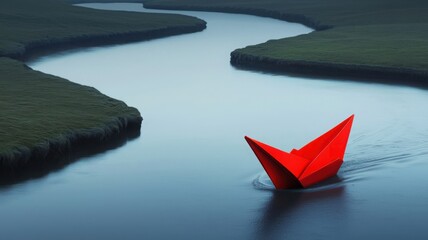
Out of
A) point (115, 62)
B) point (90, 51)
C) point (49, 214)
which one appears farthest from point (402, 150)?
point (90, 51)

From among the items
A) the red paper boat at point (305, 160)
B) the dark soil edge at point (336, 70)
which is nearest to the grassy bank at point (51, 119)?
the red paper boat at point (305, 160)

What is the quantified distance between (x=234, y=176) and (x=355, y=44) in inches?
1052

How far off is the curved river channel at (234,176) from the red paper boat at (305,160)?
26 cm

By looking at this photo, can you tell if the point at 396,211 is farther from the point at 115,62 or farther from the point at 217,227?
the point at 115,62

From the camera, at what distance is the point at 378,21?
62375mm

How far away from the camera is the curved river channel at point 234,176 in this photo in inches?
664

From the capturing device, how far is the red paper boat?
731 inches

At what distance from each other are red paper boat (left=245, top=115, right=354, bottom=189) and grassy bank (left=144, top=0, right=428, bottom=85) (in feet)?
50.9

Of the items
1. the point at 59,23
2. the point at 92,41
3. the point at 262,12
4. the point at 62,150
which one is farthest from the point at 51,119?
the point at 262,12

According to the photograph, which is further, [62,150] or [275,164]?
[62,150]

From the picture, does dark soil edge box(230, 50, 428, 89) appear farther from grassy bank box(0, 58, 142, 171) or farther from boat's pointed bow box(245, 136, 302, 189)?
boat's pointed bow box(245, 136, 302, 189)

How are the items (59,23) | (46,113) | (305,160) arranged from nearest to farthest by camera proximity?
(305,160), (46,113), (59,23)

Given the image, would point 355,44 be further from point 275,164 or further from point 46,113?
point 275,164

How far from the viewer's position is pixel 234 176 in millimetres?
20641
